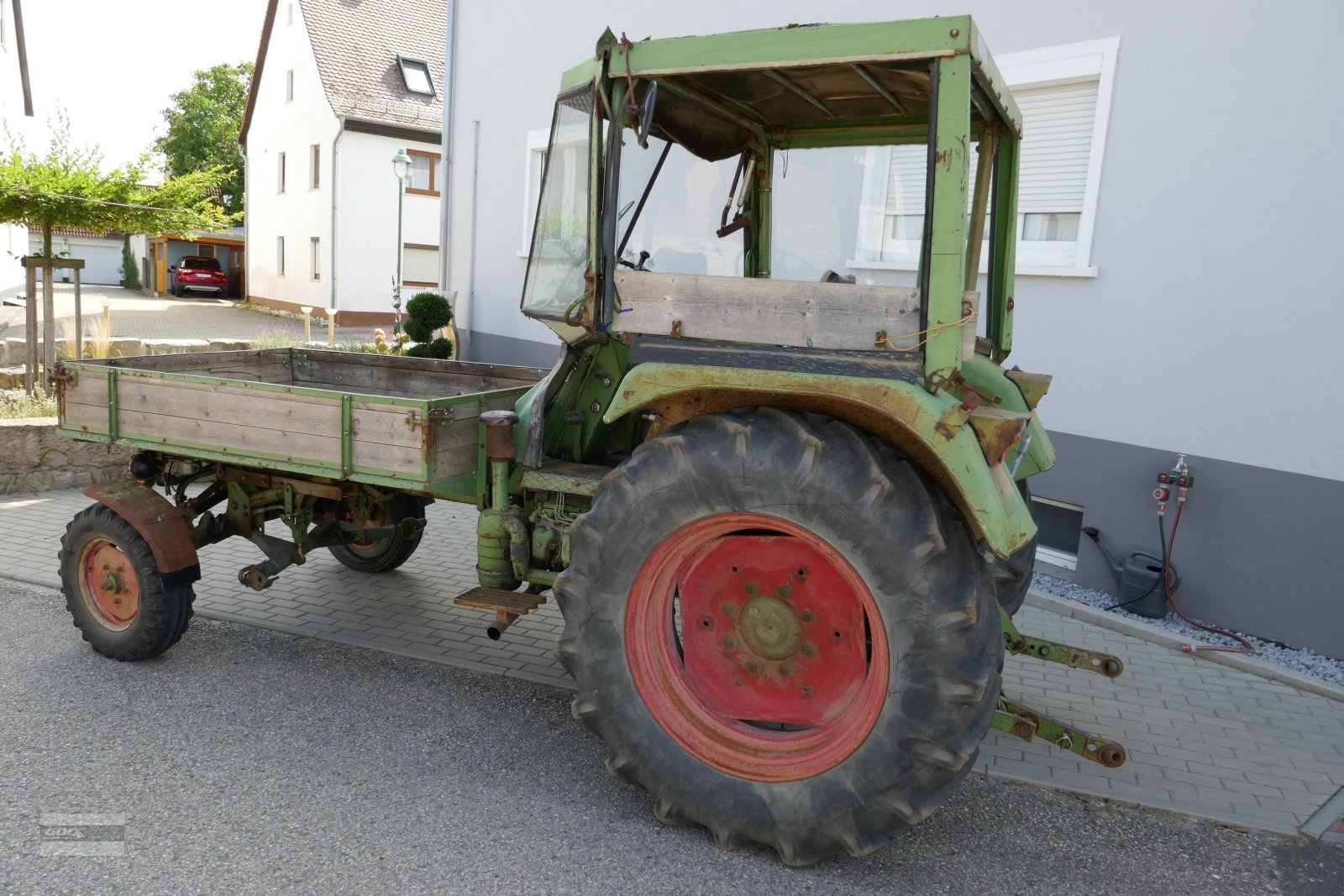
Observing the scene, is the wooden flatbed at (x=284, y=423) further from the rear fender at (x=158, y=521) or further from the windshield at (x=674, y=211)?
the windshield at (x=674, y=211)

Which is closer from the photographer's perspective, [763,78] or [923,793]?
[923,793]

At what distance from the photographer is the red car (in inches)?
1476

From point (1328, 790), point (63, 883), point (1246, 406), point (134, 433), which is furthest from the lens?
point (1246, 406)

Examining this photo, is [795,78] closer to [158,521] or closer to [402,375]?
[402,375]

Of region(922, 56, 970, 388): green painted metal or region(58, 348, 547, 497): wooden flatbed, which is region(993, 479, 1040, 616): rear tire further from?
region(58, 348, 547, 497): wooden flatbed

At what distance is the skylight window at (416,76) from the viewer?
28.2 m

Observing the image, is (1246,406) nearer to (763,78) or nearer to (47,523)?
(763,78)

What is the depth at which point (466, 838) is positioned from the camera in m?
3.14

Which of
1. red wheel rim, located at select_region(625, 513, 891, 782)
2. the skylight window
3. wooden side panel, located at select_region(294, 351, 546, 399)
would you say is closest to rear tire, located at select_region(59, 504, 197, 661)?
wooden side panel, located at select_region(294, 351, 546, 399)

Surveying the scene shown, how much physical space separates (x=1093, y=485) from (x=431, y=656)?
12.9 feet

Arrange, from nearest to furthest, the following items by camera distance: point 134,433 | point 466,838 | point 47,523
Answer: point 466,838 < point 134,433 < point 47,523

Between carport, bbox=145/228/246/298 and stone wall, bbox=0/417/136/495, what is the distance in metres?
35.3

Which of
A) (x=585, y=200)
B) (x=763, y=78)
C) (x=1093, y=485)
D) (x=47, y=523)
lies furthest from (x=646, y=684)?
(x=47, y=523)

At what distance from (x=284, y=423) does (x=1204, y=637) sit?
15.6ft
